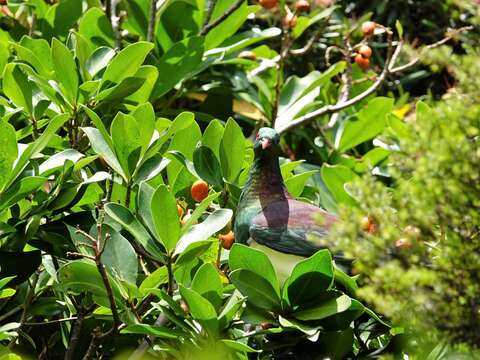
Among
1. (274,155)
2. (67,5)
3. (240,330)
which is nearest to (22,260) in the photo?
(240,330)

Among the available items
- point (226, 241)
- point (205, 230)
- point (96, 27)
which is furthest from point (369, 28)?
point (205, 230)

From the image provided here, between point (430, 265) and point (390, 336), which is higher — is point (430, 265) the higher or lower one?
the higher one

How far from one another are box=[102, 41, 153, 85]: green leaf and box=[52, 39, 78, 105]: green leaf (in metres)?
0.08

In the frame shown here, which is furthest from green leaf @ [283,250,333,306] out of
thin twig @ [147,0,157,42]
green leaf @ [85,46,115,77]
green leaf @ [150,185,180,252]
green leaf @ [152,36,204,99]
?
thin twig @ [147,0,157,42]

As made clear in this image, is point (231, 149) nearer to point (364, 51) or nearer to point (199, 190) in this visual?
point (199, 190)

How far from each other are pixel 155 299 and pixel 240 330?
22cm

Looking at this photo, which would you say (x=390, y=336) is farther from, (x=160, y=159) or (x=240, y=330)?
(x=160, y=159)

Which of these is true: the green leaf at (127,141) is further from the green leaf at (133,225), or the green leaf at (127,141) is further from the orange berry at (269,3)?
the orange berry at (269,3)

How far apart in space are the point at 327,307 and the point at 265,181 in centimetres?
54

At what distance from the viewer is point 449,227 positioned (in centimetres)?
132

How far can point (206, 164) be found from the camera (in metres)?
2.31

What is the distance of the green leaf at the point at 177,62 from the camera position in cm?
296

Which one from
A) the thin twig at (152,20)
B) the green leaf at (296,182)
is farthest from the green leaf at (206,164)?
the thin twig at (152,20)

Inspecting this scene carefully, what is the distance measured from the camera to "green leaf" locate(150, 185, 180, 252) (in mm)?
1896
